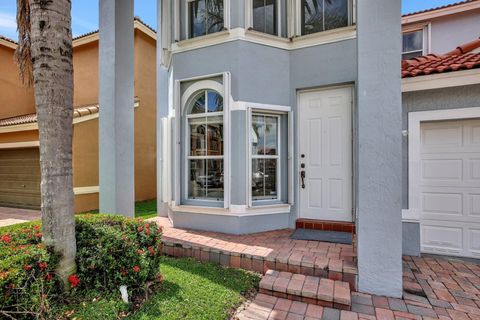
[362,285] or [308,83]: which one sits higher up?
[308,83]

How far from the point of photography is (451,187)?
16.8 feet

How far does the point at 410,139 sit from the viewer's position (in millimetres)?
5164

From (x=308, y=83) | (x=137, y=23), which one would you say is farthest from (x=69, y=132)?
(x=137, y=23)

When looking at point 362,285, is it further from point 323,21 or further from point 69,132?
point 323,21

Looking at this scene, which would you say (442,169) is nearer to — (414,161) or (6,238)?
(414,161)

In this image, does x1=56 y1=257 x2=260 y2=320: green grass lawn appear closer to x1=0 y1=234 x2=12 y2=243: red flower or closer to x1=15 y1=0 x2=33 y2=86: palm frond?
x1=0 y1=234 x2=12 y2=243: red flower

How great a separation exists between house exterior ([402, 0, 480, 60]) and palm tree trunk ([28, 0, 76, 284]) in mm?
12050

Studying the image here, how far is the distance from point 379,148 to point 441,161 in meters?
2.34

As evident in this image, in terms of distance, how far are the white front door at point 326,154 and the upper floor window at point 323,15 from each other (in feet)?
4.78

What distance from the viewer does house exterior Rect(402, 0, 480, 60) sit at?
10.3m

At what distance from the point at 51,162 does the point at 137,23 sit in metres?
10.8

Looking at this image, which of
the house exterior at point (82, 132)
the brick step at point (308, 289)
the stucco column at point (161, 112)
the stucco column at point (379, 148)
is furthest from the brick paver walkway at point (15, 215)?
the stucco column at point (379, 148)

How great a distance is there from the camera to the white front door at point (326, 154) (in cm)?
605

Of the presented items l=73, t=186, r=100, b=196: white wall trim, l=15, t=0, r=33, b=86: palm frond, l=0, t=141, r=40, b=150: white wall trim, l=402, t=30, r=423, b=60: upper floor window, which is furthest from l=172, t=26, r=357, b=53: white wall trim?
l=0, t=141, r=40, b=150: white wall trim
